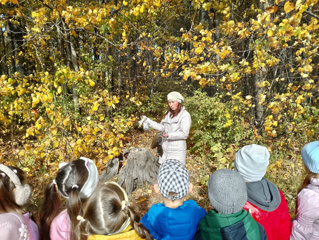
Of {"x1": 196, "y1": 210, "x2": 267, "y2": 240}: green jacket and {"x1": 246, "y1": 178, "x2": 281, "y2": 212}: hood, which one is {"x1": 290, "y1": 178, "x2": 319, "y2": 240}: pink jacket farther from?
{"x1": 196, "y1": 210, "x2": 267, "y2": 240}: green jacket

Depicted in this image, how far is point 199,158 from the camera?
5.75 m

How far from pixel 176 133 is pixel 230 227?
208 cm

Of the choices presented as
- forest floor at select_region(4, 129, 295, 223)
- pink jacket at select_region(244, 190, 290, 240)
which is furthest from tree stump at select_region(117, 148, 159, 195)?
pink jacket at select_region(244, 190, 290, 240)

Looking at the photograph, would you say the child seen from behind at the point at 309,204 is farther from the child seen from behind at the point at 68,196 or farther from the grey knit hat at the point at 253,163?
the child seen from behind at the point at 68,196

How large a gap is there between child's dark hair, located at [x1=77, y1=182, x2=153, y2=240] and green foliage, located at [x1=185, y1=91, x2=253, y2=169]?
378 centimetres

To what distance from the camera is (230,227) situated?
4.47ft

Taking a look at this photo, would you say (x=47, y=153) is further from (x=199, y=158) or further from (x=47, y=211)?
(x=199, y=158)

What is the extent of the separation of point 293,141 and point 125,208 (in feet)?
13.1

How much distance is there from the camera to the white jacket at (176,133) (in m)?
3.39

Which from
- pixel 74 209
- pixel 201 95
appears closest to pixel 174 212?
pixel 74 209

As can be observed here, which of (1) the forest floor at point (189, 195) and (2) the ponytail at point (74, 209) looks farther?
(1) the forest floor at point (189, 195)

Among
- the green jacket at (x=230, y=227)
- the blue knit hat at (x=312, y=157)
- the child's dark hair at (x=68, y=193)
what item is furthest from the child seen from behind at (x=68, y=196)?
the blue knit hat at (x=312, y=157)

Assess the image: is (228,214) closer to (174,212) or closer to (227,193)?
(227,193)

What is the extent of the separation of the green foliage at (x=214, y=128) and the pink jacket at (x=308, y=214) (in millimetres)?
3008
